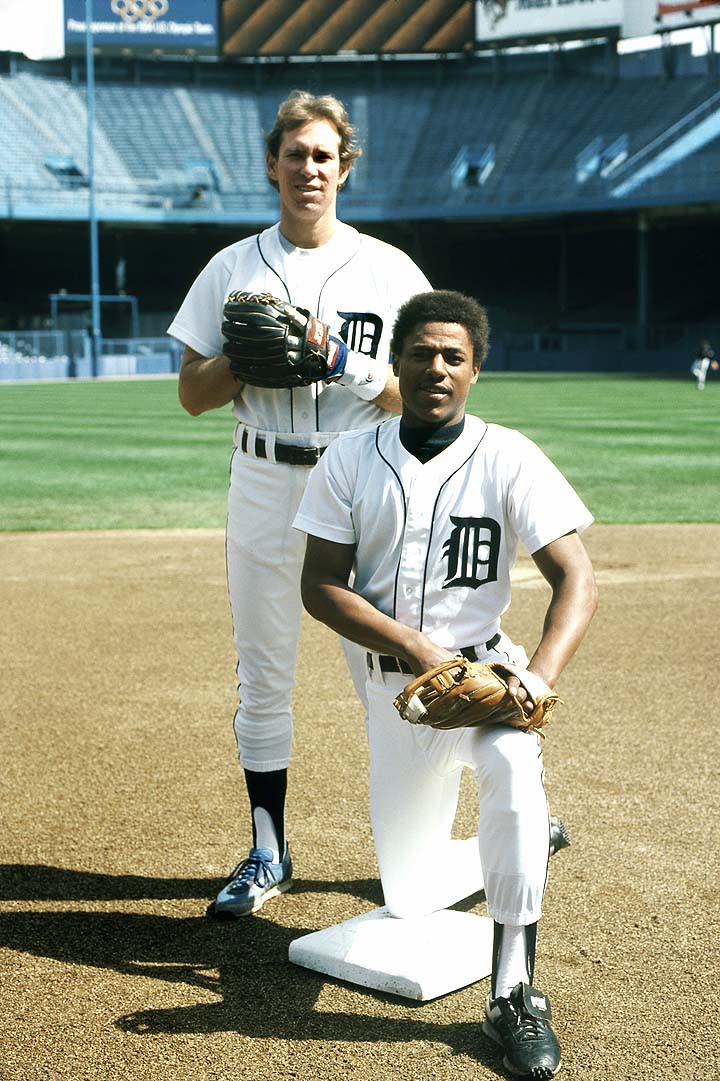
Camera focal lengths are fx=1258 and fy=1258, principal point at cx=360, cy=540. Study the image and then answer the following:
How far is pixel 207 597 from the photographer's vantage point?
7.16 m

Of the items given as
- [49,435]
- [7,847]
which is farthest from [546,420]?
[7,847]

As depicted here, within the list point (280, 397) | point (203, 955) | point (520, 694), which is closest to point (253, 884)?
point (203, 955)

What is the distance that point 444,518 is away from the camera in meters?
2.79

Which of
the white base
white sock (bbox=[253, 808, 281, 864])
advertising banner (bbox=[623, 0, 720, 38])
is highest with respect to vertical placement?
advertising banner (bbox=[623, 0, 720, 38])

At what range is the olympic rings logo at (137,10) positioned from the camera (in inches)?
1727

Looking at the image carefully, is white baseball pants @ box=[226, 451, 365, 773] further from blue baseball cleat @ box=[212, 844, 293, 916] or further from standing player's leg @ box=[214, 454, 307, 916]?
blue baseball cleat @ box=[212, 844, 293, 916]

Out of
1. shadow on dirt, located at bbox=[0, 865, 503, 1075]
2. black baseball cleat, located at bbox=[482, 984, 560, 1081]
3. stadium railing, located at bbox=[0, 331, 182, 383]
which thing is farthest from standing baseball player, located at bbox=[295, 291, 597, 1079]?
stadium railing, located at bbox=[0, 331, 182, 383]

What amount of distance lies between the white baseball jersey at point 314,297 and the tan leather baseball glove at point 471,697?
42.2 inches

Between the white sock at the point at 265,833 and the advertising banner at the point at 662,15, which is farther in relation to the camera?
the advertising banner at the point at 662,15

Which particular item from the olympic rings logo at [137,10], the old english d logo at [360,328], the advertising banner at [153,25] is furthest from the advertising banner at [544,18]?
the old english d logo at [360,328]

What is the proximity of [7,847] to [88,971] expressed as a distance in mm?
868

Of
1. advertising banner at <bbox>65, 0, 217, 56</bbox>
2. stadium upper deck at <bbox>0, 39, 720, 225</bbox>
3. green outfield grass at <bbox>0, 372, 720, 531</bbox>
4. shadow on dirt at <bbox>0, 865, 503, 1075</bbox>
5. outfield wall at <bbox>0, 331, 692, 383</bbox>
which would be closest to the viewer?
shadow on dirt at <bbox>0, 865, 503, 1075</bbox>

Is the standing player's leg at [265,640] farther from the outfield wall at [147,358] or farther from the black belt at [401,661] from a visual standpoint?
the outfield wall at [147,358]

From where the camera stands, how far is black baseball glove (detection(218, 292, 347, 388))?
10.3 feet
